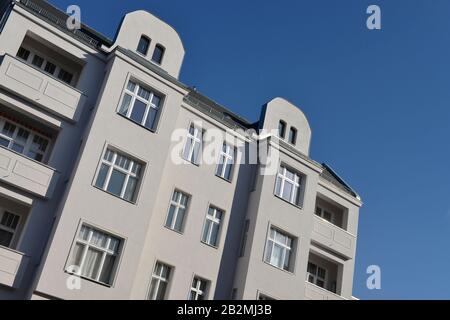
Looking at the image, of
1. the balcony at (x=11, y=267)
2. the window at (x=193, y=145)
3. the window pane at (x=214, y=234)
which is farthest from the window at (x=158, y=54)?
the balcony at (x=11, y=267)

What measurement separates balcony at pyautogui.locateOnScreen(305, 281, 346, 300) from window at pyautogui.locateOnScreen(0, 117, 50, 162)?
39.1 ft

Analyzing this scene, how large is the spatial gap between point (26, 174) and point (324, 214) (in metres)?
14.8

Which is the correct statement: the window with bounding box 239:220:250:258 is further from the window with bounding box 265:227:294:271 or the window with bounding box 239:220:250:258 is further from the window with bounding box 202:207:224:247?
the window with bounding box 202:207:224:247

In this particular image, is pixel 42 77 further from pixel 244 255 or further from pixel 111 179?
pixel 244 255

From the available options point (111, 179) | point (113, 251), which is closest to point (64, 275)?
point (113, 251)

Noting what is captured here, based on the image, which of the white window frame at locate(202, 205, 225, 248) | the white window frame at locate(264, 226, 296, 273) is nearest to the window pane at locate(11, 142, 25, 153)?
the white window frame at locate(202, 205, 225, 248)

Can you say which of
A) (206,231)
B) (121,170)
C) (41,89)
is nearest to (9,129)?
(41,89)

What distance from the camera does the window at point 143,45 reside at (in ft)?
66.1

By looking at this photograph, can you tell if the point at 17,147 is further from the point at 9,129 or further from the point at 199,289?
the point at 199,289

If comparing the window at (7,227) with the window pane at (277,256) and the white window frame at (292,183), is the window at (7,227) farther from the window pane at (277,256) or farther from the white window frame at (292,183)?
the white window frame at (292,183)

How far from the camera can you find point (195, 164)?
1989 centimetres

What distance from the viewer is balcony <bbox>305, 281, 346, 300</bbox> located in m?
21.8

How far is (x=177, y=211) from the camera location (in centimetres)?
1902

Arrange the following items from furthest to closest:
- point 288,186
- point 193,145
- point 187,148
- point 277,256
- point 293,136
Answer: point 293,136, point 288,186, point 277,256, point 193,145, point 187,148
